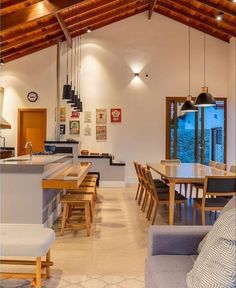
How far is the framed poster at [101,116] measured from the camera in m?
10.0

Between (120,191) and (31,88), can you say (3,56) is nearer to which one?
(31,88)

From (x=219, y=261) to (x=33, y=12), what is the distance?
6.47 metres

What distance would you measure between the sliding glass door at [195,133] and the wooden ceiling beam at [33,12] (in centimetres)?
441

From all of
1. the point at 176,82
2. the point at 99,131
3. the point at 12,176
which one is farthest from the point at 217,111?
the point at 12,176

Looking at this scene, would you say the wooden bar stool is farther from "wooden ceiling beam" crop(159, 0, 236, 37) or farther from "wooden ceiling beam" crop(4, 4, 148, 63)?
"wooden ceiling beam" crop(159, 0, 236, 37)

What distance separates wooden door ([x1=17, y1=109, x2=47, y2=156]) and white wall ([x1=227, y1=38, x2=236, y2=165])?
5411 mm

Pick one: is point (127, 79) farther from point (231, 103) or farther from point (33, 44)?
point (231, 103)

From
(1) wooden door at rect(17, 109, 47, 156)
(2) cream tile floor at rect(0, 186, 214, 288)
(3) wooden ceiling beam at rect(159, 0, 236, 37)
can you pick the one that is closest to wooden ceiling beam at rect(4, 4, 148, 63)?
(3) wooden ceiling beam at rect(159, 0, 236, 37)

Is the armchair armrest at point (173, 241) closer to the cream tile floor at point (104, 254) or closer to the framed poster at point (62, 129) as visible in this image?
the cream tile floor at point (104, 254)

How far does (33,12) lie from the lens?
22.6 ft

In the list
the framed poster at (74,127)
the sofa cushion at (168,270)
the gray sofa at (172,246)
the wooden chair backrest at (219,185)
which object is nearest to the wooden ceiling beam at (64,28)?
the framed poster at (74,127)

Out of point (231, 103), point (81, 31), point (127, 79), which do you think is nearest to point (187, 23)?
point (127, 79)

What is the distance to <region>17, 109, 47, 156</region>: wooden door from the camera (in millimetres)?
10078

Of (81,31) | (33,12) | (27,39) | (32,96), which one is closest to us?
(33,12)
